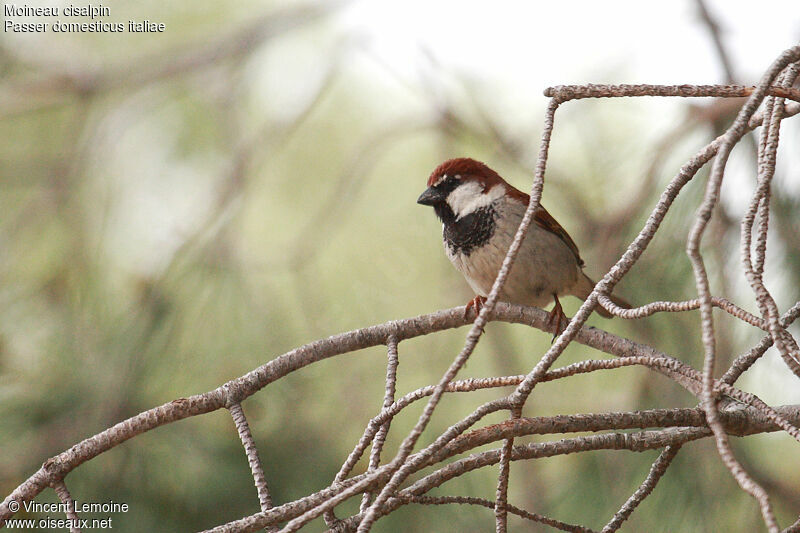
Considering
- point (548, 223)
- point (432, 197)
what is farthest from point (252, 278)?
point (548, 223)

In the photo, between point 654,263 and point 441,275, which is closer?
point 654,263

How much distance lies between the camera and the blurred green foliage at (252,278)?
1.80 metres

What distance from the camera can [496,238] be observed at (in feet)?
6.75

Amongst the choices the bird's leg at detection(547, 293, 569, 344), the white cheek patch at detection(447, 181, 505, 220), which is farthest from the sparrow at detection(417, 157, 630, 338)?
the bird's leg at detection(547, 293, 569, 344)

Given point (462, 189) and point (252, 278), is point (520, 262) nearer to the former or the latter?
point (462, 189)

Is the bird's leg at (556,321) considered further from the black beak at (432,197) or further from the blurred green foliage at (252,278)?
the black beak at (432,197)

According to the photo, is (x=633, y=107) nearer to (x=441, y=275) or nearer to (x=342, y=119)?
(x=441, y=275)

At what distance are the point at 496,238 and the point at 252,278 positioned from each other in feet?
1.93

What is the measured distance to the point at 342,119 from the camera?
9.89 feet

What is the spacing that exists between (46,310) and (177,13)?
115 cm

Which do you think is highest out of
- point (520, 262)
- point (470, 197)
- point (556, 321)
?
point (470, 197)

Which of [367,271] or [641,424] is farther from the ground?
[367,271]

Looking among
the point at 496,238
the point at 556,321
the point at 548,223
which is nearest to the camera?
the point at 556,321

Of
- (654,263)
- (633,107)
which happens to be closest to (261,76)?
(633,107)
